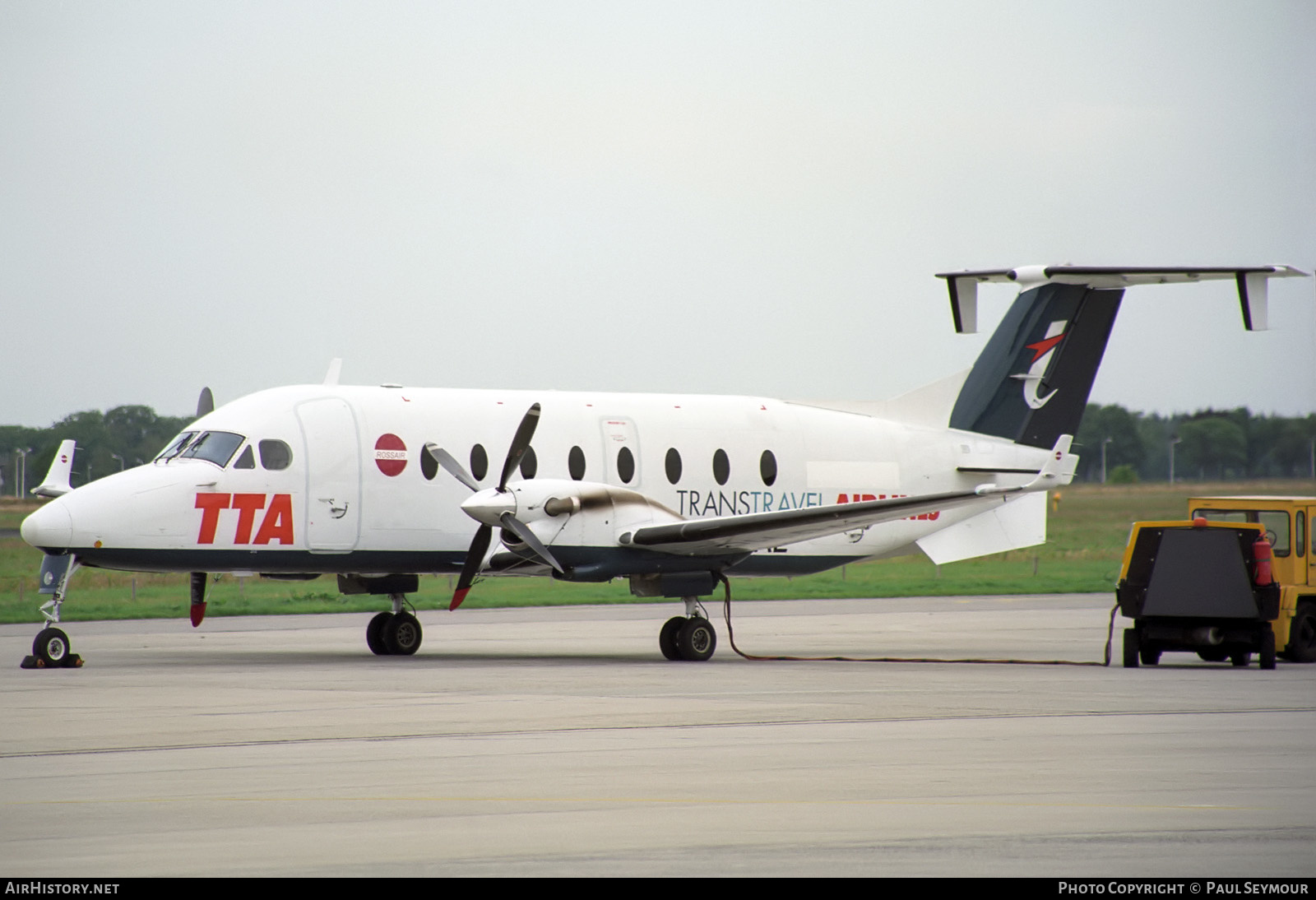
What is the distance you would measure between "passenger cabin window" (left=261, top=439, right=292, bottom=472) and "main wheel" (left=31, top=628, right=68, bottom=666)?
10.6 ft

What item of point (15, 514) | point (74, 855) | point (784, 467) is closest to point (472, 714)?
point (74, 855)

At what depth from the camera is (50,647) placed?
1881 centimetres

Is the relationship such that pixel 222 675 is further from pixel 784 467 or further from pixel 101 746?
pixel 784 467

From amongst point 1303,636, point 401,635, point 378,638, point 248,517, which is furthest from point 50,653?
point 1303,636

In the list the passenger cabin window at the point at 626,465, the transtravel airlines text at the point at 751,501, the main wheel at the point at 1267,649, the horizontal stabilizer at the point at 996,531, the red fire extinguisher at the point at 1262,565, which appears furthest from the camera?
the horizontal stabilizer at the point at 996,531

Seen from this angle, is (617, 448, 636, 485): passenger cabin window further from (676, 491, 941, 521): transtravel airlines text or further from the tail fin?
the tail fin

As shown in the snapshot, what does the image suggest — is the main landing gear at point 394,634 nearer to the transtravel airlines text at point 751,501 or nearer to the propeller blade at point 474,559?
the propeller blade at point 474,559

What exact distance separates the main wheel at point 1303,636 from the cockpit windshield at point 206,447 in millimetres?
14184

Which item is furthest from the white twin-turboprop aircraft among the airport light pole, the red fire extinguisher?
the airport light pole

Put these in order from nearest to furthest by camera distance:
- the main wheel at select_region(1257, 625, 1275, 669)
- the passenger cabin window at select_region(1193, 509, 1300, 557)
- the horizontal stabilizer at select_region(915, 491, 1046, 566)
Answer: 1. the main wheel at select_region(1257, 625, 1275, 669)
2. the passenger cabin window at select_region(1193, 509, 1300, 557)
3. the horizontal stabilizer at select_region(915, 491, 1046, 566)

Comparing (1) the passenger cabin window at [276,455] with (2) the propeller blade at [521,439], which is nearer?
(1) the passenger cabin window at [276,455]

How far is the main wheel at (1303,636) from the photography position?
21203 mm

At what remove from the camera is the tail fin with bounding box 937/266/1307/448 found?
961 inches
